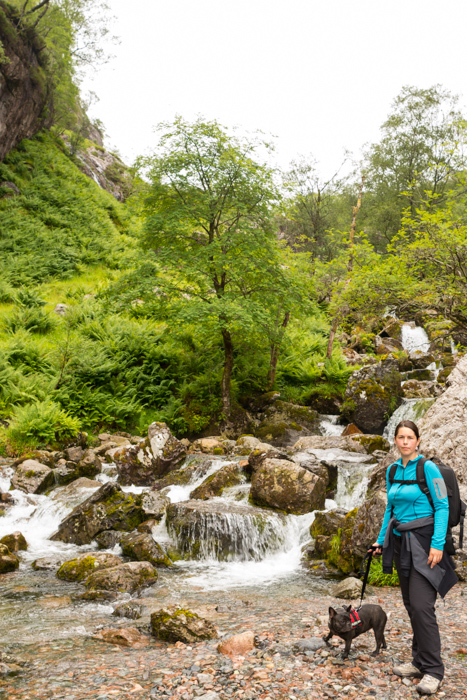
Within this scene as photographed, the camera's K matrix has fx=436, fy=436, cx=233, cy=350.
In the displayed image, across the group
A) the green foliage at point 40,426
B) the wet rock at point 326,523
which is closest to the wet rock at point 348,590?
the wet rock at point 326,523

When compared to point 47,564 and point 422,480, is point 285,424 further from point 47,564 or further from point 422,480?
point 422,480

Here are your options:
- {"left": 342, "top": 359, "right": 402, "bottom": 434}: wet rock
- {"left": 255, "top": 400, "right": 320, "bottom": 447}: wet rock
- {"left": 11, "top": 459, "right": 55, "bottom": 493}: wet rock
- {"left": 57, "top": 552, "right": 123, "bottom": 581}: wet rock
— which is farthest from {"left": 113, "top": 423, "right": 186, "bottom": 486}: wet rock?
{"left": 342, "top": 359, "right": 402, "bottom": 434}: wet rock

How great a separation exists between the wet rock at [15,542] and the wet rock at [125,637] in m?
4.05

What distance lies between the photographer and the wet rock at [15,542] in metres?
7.89

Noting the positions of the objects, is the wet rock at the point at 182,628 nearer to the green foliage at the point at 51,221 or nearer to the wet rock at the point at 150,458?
the wet rock at the point at 150,458

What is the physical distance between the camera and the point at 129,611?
17.3ft

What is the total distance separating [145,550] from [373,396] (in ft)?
32.4

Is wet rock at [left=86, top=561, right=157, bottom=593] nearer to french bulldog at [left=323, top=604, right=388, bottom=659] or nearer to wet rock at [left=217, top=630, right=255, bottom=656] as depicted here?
wet rock at [left=217, top=630, right=255, bottom=656]

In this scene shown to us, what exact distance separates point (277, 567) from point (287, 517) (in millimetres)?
1124

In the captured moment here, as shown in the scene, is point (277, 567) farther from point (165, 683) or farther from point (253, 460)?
point (165, 683)

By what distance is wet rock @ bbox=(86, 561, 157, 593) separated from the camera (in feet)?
19.8

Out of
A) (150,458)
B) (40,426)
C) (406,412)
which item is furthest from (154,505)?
(406,412)

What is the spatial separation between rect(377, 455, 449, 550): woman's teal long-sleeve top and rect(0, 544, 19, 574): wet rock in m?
6.28

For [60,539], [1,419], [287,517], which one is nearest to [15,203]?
[1,419]
